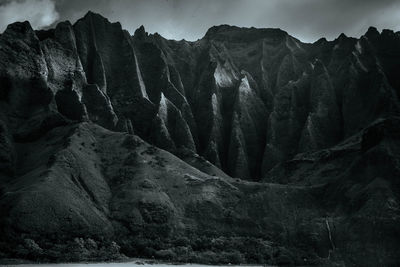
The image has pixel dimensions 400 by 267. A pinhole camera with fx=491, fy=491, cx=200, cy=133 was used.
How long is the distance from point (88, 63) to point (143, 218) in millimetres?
65119

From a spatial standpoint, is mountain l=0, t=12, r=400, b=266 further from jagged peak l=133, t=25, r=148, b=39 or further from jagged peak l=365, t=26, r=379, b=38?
jagged peak l=133, t=25, r=148, b=39

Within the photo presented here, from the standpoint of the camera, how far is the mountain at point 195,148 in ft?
228

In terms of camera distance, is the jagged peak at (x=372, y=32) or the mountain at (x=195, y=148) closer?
the mountain at (x=195, y=148)

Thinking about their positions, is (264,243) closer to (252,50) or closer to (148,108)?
(148,108)

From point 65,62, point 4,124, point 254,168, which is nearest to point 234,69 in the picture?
point 254,168

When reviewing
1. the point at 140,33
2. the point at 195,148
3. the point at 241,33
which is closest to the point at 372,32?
the point at 241,33

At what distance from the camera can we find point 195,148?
114312mm

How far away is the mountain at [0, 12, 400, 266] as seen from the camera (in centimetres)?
6950

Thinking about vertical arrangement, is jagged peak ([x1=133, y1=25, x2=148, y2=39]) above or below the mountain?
above

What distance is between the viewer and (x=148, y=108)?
118125mm

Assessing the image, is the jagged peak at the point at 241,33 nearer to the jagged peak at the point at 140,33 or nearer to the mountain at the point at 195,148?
the mountain at the point at 195,148

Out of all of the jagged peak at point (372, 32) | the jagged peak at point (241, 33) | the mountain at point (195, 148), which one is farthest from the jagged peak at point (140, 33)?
the jagged peak at point (372, 32)

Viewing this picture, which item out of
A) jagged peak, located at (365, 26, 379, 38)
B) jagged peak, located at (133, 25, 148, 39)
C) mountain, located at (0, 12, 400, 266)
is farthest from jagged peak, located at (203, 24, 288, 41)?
jagged peak, located at (365, 26, 379, 38)

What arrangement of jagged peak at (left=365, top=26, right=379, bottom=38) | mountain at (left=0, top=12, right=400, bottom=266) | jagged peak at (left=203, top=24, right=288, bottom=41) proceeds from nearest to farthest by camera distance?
mountain at (left=0, top=12, right=400, bottom=266) < jagged peak at (left=365, top=26, right=379, bottom=38) < jagged peak at (left=203, top=24, right=288, bottom=41)
